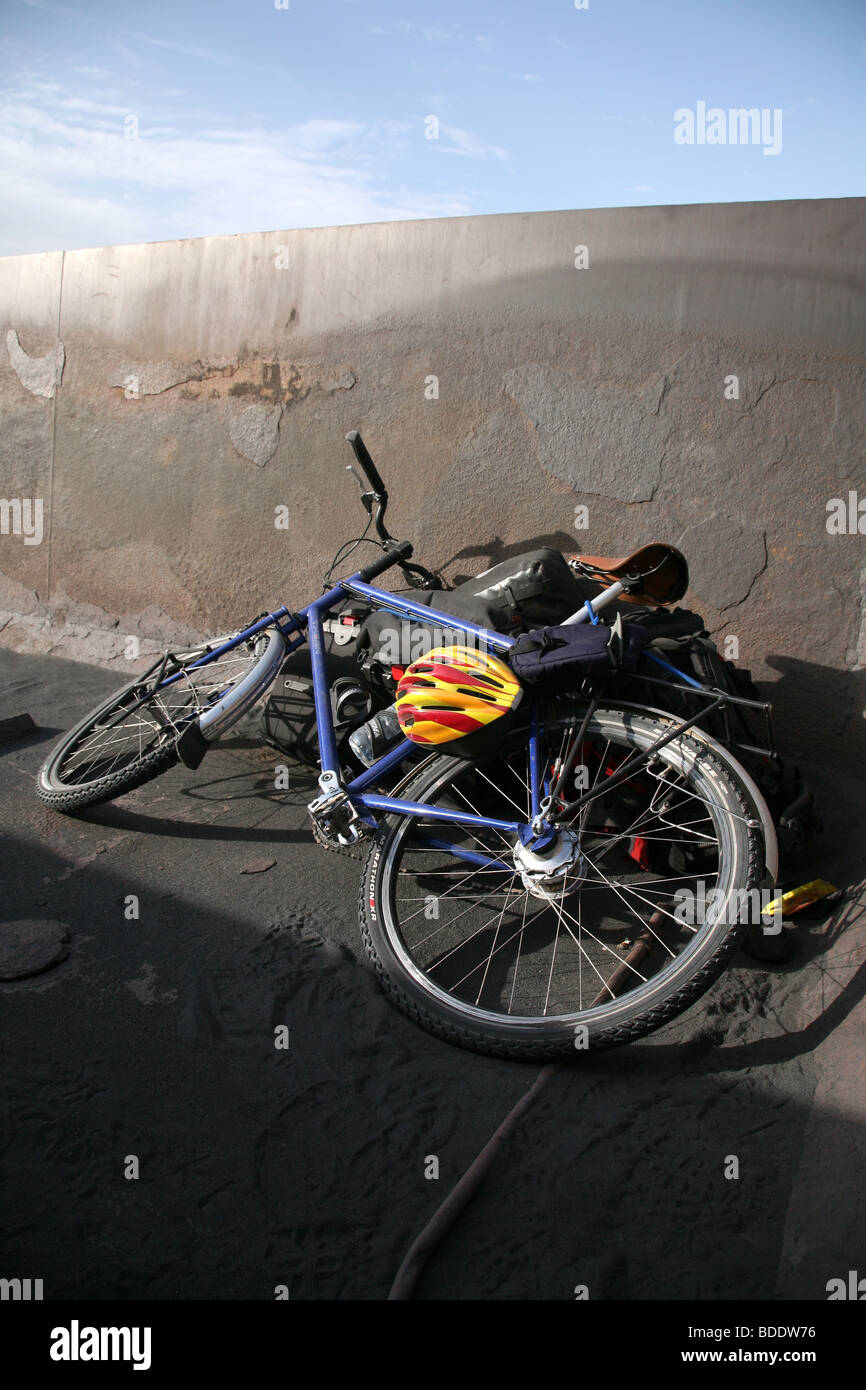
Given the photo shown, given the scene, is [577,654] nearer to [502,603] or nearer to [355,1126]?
[502,603]

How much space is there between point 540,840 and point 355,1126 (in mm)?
843

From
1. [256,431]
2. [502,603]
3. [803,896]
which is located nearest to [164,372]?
[256,431]

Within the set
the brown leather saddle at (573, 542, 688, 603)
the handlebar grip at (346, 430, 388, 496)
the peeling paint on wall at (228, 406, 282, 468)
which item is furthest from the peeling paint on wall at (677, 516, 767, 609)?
the peeling paint on wall at (228, 406, 282, 468)

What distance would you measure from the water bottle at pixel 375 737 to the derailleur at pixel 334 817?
0.57 feet

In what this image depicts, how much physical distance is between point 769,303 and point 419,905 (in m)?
2.43

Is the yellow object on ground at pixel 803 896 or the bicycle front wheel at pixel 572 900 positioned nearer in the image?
the bicycle front wheel at pixel 572 900

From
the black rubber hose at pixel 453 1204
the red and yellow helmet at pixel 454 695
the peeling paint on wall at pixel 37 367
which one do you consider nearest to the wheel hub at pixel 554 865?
the red and yellow helmet at pixel 454 695

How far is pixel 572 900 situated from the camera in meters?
2.92

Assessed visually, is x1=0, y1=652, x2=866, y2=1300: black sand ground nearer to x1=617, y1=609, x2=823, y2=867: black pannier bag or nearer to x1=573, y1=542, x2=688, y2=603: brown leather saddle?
x1=617, y1=609, x2=823, y2=867: black pannier bag

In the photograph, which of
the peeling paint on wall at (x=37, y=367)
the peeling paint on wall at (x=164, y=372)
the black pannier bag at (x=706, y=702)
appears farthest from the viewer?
the peeling paint on wall at (x=37, y=367)

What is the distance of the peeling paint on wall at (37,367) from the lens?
4957 mm

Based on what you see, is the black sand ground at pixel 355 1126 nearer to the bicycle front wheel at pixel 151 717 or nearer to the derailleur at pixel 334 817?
the derailleur at pixel 334 817

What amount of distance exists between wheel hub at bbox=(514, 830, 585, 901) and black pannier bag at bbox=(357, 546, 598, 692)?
0.73m

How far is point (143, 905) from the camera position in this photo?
2918 mm
